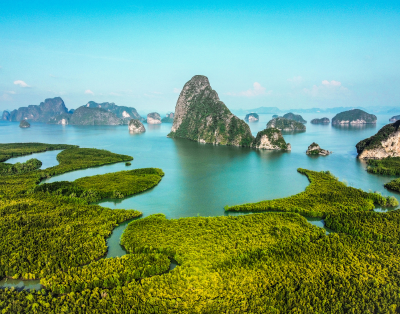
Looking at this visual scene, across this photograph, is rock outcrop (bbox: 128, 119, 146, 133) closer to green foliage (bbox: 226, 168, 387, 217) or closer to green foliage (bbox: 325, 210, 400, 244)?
green foliage (bbox: 226, 168, 387, 217)

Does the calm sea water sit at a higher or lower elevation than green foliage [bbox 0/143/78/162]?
lower

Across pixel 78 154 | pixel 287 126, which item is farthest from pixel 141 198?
pixel 287 126

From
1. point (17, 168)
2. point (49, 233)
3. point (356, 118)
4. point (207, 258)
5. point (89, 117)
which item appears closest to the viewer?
point (207, 258)

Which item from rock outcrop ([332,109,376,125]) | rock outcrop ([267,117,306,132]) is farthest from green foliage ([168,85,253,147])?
rock outcrop ([332,109,376,125])

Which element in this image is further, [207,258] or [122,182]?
[122,182]

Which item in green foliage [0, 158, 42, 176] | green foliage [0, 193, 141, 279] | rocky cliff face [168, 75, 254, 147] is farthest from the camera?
rocky cliff face [168, 75, 254, 147]

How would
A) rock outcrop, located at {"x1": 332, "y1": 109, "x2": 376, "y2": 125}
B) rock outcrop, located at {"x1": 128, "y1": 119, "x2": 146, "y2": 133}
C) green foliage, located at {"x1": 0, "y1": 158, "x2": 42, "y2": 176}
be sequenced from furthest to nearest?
rock outcrop, located at {"x1": 332, "y1": 109, "x2": 376, "y2": 125} → rock outcrop, located at {"x1": 128, "y1": 119, "x2": 146, "y2": 133} → green foliage, located at {"x1": 0, "y1": 158, "x2": 42, "y2": 176}

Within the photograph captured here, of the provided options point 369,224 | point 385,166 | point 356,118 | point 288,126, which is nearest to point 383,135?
point 385,166

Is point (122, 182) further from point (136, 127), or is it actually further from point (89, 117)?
point (89, 117)
